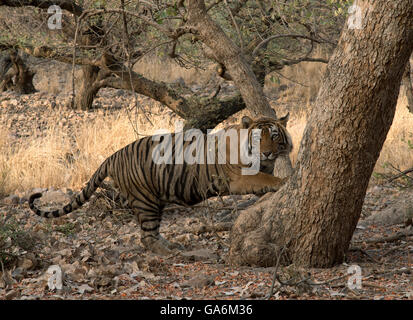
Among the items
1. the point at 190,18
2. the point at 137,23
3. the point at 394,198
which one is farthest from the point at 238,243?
the point at 137,23

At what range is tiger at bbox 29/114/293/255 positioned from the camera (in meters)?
4.89

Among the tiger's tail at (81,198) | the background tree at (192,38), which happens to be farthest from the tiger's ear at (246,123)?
the tiger's tail at (81,198)

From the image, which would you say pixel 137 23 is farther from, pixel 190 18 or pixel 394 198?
pixel 394 198

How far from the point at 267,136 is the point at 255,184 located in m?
0.43

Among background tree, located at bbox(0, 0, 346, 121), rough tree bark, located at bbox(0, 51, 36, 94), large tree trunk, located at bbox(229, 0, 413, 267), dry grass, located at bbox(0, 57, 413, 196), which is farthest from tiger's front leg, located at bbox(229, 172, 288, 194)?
rough tree bark, located at bbox(0, 51, 36, 94)

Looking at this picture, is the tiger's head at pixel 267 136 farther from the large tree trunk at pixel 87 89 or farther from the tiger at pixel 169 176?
the large tree trunk at pixel 87 89

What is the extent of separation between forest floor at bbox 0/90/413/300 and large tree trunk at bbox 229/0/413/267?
0.18 metres

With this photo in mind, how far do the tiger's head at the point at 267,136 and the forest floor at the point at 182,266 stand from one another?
526mm

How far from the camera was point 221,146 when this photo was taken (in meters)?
5.11

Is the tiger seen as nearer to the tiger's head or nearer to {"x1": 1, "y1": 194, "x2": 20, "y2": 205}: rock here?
the tiger's head

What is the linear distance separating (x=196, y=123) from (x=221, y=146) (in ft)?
8.01

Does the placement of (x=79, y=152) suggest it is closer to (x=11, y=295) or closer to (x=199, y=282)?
(x=11, y=295)

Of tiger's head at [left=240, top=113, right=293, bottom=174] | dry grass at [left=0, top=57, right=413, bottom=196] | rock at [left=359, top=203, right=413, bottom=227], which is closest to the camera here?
tiger's head at [left=240, top=113, right=293, bottom=174]

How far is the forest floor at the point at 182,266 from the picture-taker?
3.47m
